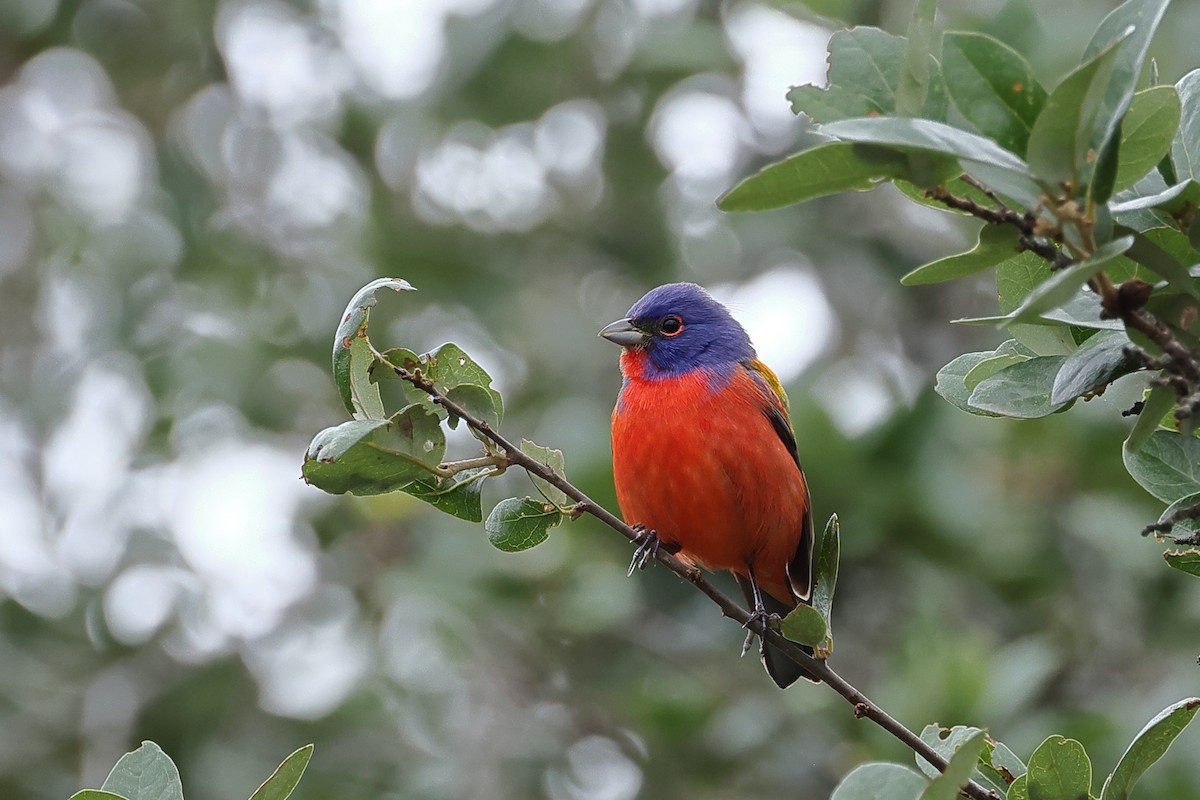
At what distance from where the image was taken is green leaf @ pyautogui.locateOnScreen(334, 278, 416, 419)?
2.58 meters

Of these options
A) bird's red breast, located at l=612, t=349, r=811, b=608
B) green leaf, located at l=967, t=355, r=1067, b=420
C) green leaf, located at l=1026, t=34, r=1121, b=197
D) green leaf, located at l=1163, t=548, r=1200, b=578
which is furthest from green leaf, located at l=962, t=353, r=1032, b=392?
bird's red breast, located at l=612, t=349, r=811, b=608

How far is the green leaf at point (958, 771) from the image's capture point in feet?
6.82

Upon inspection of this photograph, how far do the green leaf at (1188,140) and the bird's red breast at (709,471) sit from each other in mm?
2424

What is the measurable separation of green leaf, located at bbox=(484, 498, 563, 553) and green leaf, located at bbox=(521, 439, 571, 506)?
0.02 metres

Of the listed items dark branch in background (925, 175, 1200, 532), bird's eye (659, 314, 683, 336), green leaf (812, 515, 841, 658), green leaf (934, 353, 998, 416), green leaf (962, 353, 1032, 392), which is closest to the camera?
dark branch in background (925, 175, 1200, 532)

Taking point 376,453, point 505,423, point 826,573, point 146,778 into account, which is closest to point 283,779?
point 146,778

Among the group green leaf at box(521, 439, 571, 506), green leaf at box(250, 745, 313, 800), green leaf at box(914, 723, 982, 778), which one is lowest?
green leaf at box(914, 723, 982, 778)

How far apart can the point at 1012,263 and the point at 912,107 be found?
59cm

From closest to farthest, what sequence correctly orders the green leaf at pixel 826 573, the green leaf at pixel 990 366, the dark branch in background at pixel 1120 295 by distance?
the dark branch in background at pixel 1120 295
the green leaf at pixel 990 366
the green leaf at pixel 826 573

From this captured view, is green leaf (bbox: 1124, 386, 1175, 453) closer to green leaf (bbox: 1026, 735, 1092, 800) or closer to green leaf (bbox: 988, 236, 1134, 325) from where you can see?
green leaf (bbox: 988, 236, 1134, 325)

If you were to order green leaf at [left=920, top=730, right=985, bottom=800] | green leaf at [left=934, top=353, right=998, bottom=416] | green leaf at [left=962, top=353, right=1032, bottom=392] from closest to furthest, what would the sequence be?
green leaf at [left=920, top=730, right=985, bottom=800]
green leaf at [left=962, top=353, right=1032, bottom=392]
green leaf at [left=934, top=353, right=998, bottom=416]

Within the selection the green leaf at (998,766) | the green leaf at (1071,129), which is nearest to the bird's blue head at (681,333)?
the green leaf at (998,766)

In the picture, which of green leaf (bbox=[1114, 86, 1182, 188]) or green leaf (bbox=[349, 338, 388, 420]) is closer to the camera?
green leaf (bbox=[1114, 86, 1182, 188])

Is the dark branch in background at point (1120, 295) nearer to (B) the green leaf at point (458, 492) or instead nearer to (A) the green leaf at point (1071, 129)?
(A) the green leaf at point (1071, 129)
